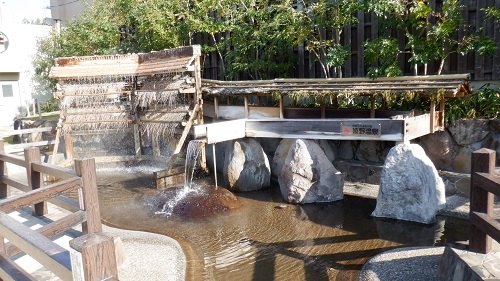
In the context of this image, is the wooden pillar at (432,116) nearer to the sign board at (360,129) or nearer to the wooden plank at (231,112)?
the sign board at (360,129)

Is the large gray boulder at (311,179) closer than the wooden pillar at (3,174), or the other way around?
the wooden pillar at (3,174)

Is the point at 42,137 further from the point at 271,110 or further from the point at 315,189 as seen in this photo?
the point at 315,189

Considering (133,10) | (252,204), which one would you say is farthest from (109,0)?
(252,204)

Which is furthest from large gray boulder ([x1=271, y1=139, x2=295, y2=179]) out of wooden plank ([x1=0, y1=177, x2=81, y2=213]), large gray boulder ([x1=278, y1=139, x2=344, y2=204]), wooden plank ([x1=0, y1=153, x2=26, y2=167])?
wooden plank ([x1=0, y1=177, x2=81, y2=213])

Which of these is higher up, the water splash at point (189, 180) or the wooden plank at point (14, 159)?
the wooden plank at point (14, 159)

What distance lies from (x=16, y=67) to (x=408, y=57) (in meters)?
19.5

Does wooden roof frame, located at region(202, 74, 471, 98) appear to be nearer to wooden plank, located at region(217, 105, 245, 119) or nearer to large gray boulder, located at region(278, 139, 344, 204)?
wooden plank, located at region(217, 105, 245, 119)

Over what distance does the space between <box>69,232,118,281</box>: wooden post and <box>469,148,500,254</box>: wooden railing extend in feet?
13.8

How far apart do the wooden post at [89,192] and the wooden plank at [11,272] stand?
1.11 m

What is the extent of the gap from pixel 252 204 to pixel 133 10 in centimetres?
998

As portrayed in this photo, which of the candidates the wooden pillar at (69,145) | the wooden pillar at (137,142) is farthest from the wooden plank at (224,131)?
the wooden pillar at (69,145)

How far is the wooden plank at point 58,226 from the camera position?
4.25 meters

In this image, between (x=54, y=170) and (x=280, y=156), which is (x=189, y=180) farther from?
(x=54, y=170)

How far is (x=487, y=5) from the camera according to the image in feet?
32.2
